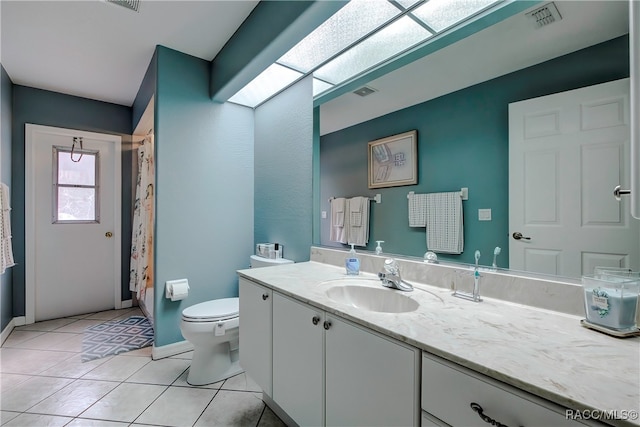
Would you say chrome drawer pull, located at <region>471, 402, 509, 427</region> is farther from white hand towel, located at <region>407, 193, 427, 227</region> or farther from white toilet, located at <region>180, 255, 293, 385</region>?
white toilet, located at <region>180, 255, 293, 385</region>

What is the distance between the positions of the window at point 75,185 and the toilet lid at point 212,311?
→ 2.25m

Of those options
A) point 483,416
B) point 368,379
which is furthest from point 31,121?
point 483,416

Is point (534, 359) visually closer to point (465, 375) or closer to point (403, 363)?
point (465, 375)

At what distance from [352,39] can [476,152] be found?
967 mm

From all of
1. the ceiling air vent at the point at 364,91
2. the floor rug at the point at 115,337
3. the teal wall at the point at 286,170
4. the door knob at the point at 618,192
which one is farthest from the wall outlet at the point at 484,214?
the floor rug at the point at 115,337

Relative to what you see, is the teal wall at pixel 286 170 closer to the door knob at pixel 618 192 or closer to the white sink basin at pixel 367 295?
the white sink basin at pixel 367 295

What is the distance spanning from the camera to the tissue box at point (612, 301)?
79cm

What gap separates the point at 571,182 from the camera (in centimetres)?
101

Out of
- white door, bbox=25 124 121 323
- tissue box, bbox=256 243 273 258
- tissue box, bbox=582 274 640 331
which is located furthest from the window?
tissue box, bbox=582 274 640 331

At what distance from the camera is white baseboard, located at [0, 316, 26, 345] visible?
2.45 m

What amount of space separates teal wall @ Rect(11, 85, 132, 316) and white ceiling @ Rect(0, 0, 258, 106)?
8.7 inches

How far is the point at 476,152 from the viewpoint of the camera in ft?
4.25

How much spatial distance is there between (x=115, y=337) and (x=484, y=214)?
3.11m

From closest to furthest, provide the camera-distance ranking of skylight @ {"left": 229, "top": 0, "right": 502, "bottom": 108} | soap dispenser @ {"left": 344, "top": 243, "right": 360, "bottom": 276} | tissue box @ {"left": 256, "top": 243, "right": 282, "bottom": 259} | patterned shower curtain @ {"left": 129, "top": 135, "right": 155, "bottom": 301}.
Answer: skylight @ {"left": 229, "top": 0, "right": 502, "bottom": 108}
soap dispenser @ {"left": 344, "top": 243, "right": 360, "bottom": 276}
tissue box @ {"left": 256, "top": 243, "right": 282, "bottom": 259}
patterned shower curtain @ {"left": 129, "top": 135, "right": 155, "bottom": 301}
